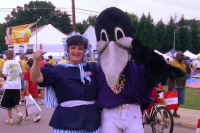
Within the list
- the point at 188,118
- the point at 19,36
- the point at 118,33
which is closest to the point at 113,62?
the point at 118,33

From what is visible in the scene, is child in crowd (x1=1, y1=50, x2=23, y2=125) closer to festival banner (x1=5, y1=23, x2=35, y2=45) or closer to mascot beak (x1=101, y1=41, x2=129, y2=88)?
mascot beak (x1=101, y1=41, x2=129, y2=88)

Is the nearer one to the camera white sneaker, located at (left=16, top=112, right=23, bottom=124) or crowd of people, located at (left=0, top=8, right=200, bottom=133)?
crowd of people, located at (left=0, top=8, right=200, bottom=133)

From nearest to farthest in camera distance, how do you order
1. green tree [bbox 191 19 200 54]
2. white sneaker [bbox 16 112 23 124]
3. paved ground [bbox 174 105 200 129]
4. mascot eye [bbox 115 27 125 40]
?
1. mascot eye [bbox 115 27 125 40]
2. paved ground [bbox 174 105 200 129]
3. white sneaker [bbox 16 112 23 124]
4. green tree [bbox 191 19 200 54]

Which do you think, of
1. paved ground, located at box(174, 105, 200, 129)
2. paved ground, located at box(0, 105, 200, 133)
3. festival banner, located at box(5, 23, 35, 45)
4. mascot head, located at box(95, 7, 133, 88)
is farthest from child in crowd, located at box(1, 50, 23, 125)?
festival banner, located at box(5, 23, 35, 45)

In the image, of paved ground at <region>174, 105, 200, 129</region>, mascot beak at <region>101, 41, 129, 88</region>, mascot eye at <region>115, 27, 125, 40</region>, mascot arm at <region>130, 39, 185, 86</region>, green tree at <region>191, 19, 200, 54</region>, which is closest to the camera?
mascot arm at <region>130, 39, 185, 86</region>

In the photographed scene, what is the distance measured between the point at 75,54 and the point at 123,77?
0.56 meters

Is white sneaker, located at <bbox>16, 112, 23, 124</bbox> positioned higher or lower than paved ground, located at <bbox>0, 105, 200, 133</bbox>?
higher

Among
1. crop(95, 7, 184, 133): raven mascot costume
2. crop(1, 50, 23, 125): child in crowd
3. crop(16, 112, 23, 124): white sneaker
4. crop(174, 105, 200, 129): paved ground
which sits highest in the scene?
crop(95, 7, 184, 133): raven mascot costume

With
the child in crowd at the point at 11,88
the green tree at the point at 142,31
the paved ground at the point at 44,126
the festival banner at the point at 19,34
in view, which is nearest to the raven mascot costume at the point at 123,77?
the paved ground at the point at 44,126

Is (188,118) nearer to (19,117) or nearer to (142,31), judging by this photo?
(19,117)

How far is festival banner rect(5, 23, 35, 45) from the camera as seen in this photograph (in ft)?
73.5

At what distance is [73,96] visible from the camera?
3.07 metres

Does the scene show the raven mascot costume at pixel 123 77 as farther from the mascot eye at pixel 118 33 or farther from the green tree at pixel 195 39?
the green tree at pixel 195 39

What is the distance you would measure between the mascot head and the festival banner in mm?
19624
